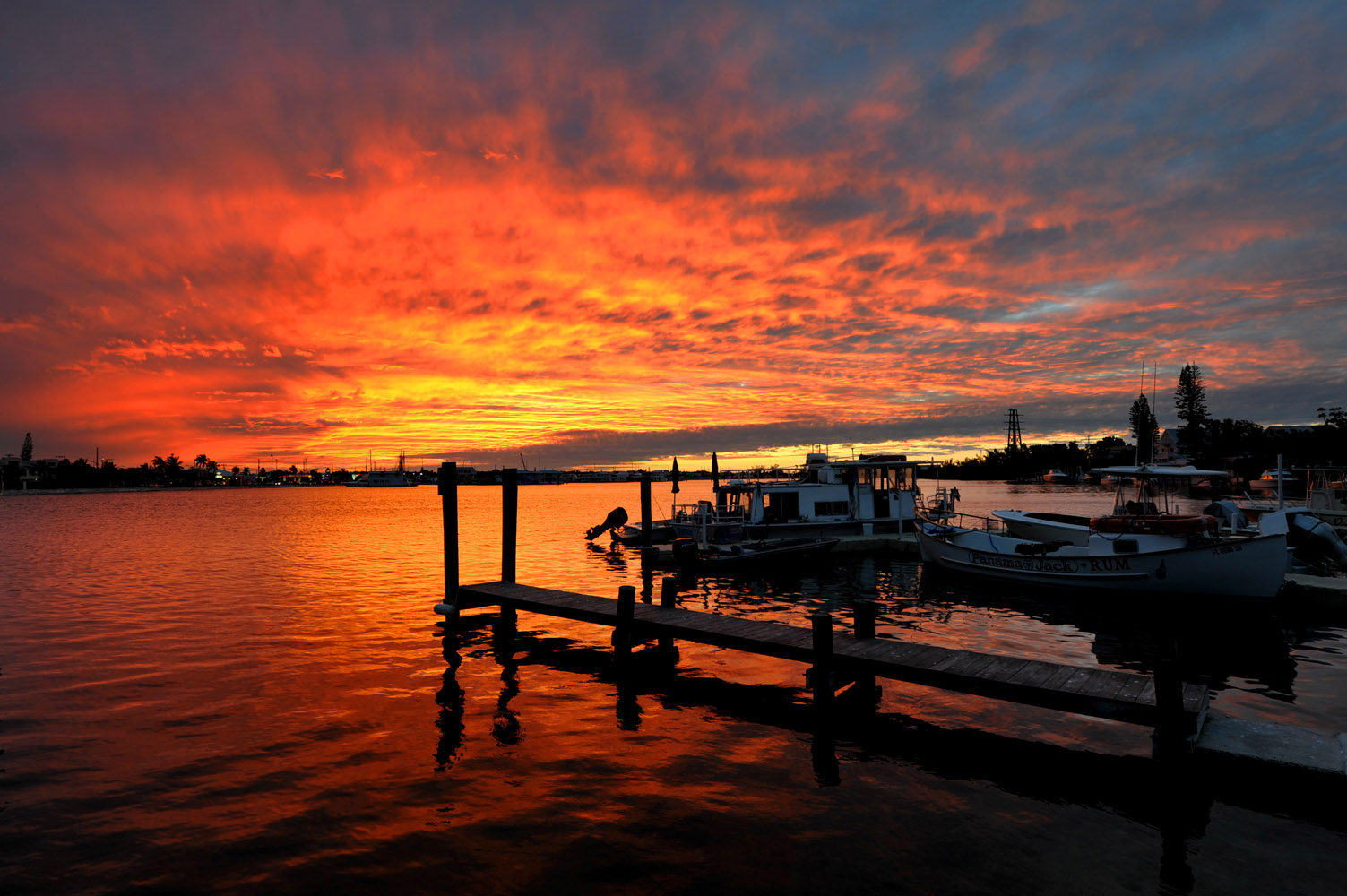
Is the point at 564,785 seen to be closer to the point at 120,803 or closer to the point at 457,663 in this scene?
the point at 120,803

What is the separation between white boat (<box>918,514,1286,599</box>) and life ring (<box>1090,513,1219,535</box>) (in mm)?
38

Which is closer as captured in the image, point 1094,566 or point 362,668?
point 362,668

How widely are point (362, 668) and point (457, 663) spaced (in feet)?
7.15

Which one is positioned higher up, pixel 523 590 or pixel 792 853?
pixel 523 590

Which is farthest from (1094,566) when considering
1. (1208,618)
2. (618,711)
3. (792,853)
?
(792,853)

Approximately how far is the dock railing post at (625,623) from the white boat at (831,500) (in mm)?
20898

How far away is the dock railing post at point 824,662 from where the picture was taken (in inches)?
479

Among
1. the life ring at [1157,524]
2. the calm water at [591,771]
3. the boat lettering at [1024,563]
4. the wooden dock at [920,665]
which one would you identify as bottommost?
the calm water at [591,771]

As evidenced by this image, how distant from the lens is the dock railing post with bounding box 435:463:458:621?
20688 mm

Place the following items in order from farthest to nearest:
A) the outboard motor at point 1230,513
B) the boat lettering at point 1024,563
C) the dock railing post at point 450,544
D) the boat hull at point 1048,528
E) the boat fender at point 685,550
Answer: the boat hull at point 1048,528
the boat fender at point 685,550
the outboard motor at point 1230,513
the boat lettering at point 1024,563
the dock railing post at point 450,544

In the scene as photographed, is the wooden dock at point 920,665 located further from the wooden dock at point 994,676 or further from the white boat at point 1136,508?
the white boat at point 1136,508

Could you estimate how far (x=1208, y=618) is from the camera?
20734 millimetres

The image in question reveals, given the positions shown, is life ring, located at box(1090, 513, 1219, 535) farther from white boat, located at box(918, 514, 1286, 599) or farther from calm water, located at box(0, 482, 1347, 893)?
calm water, located at box(0, 482, 1347, 893)

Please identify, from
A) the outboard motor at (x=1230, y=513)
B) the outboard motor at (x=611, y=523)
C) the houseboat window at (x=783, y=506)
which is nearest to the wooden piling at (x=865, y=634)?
the outboard motor at (x=1230, y=513)
